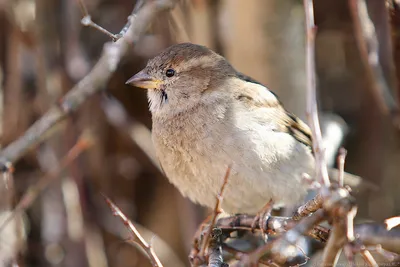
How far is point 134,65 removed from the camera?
5.12 metres

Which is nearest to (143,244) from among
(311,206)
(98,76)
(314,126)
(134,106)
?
(311,206)

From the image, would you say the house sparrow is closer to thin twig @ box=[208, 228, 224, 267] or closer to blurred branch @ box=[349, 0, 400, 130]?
thin twig @ box=[208, 228, 224, 267]

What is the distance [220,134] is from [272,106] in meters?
0.49

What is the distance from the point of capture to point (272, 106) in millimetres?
3473

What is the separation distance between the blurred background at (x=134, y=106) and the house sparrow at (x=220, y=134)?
1.82 ft

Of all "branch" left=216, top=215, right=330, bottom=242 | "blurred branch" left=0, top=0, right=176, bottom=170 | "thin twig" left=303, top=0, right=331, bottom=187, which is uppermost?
"blurred branch" left=0, top=0, right=176, bottom=170

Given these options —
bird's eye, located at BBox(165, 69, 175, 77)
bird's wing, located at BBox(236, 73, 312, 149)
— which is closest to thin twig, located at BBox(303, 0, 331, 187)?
bird's wing, located at BBox(236, 73, 312, 149)

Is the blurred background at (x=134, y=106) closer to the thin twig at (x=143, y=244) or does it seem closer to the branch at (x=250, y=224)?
the branch at (x=250, y=224)

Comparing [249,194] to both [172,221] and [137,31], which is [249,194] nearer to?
[137,31]

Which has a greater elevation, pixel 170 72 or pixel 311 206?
pixel 170 72

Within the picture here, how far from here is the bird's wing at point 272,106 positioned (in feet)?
11.1

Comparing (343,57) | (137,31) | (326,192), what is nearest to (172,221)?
(343,57)

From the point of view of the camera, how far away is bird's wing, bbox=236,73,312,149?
3.37 m

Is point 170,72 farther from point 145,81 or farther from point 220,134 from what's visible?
point 220,134
